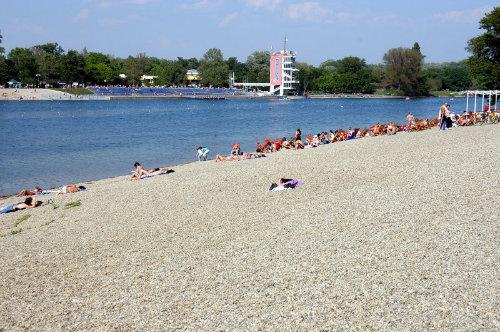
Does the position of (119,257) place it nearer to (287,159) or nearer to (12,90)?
(287,159)

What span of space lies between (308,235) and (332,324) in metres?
3.05

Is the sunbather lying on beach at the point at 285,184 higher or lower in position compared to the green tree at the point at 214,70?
lower

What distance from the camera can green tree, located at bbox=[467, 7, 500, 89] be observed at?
157ft

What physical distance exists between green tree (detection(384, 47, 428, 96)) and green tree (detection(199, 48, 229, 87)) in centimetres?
3936

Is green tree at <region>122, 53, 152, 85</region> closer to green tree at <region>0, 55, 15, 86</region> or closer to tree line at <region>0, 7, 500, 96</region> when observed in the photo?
tree line at <region>0, 7, 500, 96</region>

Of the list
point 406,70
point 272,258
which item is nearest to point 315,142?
point 272,258

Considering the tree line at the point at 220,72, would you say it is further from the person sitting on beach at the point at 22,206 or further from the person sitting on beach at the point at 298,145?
the person sitting on beach at the point at 22,206

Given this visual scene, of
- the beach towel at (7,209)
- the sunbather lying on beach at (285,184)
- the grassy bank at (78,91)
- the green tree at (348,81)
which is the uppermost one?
the green tree at (348,81)

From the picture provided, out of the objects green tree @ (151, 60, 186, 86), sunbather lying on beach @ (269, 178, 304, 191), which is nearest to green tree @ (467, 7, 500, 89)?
sunbather lying on beach @ (269, 178, 304, 191)

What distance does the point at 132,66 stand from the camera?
13925cm

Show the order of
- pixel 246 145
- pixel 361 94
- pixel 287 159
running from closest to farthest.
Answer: pixel 287 159
pixel 246 145
pixel 361 94

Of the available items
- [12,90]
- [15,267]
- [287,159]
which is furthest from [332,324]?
[12,90]

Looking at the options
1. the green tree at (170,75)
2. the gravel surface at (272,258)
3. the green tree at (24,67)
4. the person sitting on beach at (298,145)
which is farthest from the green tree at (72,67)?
the gravel surface at (272,258)

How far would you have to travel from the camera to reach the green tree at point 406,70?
13162 centimetres
